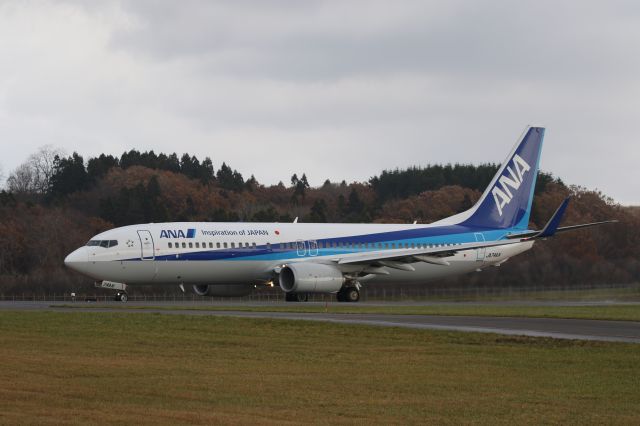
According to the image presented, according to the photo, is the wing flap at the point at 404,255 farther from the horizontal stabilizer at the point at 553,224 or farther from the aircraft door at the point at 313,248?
the horizontal stabilizer at the point at 553,224

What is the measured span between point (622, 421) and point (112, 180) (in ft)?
386

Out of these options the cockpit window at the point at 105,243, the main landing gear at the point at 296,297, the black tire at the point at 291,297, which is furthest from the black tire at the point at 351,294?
the cockpit window at the point at 105,243

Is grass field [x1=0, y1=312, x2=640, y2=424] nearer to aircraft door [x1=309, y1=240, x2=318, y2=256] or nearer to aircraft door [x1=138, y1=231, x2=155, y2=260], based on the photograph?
aircraft door [x1=138, y1=231, x2=155, y2=260]

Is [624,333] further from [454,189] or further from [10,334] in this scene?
[454,189]

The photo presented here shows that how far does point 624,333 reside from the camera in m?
28.8

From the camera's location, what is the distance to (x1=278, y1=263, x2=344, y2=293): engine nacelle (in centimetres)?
5022

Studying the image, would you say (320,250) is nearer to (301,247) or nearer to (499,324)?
(301,247)

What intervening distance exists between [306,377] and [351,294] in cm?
3420

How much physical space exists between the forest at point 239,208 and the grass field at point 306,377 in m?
35.5

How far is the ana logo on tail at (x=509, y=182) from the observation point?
59750 mm

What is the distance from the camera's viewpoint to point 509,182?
199 ft

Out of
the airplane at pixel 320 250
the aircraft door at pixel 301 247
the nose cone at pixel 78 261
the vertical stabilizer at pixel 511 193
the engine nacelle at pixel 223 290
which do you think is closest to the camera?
the nose cone at pixel 78 261

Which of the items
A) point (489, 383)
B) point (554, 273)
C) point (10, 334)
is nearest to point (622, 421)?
point (489, 383)

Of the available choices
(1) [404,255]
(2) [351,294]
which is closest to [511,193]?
(1) [404,255]
